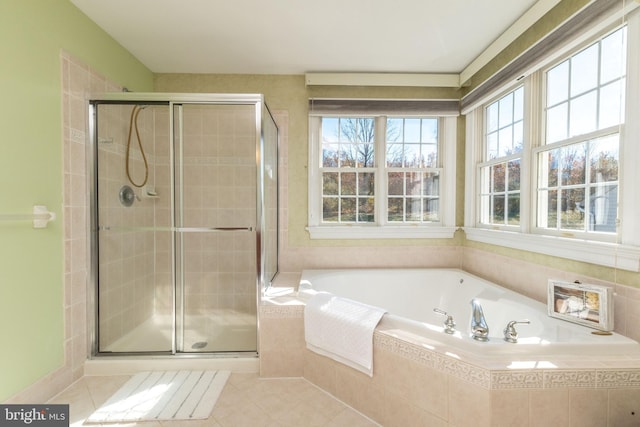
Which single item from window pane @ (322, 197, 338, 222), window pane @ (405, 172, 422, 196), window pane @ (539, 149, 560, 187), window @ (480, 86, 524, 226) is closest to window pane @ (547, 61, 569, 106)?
window @ (480, 86, 524, 226)

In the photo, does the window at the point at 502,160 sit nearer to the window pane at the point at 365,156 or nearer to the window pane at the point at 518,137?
the window pane at the point at 518,137

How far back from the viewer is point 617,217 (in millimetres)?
1439

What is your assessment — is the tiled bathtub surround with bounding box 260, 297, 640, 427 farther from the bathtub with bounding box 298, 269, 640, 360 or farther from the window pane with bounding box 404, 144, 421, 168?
the window pane with bounding box 404, 144, 421, 168

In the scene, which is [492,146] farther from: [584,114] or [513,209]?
[584,114]

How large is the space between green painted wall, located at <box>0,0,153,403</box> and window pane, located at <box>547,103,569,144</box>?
3.00 meters

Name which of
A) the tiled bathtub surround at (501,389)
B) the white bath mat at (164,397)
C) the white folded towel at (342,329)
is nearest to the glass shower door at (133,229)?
the white bath mat at (164,397)

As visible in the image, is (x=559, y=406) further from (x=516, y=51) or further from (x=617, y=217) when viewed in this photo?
(x=516, y=51)

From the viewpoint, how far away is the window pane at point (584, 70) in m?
1.60

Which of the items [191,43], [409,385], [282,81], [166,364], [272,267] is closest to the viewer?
[409,385]

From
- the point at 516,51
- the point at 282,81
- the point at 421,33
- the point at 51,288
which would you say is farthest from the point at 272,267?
the point at 516,51

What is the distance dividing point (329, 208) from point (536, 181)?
5.35 ft

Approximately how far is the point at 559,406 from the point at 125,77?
330 cm

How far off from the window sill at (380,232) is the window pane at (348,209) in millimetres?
99

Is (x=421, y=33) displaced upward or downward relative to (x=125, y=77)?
upward
